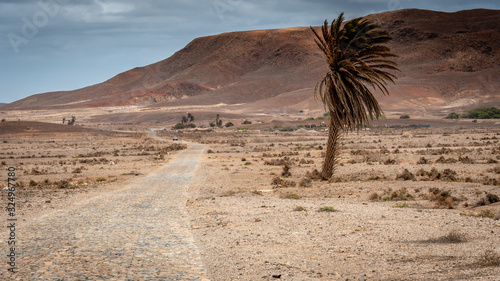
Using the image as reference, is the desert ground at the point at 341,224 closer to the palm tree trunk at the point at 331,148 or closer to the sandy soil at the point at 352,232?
the sandy soil at the point at 352,232

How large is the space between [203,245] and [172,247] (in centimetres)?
63

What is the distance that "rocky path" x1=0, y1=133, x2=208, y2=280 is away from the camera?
7.96 meters

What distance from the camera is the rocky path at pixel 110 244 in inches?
313

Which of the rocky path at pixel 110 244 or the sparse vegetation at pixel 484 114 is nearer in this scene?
the rocky path at pixel 110 244

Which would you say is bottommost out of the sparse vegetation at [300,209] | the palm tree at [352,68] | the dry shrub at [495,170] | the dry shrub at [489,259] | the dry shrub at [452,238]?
the dry shrub at [495,170]

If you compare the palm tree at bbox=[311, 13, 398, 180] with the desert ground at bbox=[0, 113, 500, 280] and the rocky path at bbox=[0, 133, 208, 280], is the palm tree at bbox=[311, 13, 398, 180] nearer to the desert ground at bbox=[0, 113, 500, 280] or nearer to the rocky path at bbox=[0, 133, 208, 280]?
the desert ground at bbox=[0, 113, 500, 280]

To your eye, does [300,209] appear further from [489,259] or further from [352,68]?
[352,68]

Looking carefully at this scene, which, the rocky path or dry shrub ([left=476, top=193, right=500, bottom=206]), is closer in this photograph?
the rocky path

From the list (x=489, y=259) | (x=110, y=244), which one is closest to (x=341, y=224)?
(x=489, y=259)

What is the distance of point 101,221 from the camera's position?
12.6m

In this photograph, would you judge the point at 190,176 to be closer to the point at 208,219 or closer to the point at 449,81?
the point at 208,219

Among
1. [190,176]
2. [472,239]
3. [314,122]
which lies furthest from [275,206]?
[314,122]

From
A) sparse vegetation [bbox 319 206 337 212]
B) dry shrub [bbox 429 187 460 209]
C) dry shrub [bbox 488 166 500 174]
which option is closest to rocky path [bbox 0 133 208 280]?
sparse vegetation [bbox 319 206 337 212]

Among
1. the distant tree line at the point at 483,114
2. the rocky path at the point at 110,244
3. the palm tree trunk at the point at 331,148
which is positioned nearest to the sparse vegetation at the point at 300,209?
the rocky path at the point at 110,244
